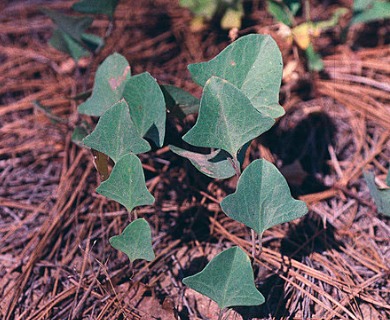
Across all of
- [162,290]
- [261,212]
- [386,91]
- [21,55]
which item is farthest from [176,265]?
[21,55]

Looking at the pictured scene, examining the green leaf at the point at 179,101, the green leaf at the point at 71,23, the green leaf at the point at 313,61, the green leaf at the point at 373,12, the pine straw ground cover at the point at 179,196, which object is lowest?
the pine straw ground cover at the point at 179,196

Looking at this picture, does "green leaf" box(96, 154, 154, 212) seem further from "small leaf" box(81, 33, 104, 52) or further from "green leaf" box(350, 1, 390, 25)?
"green leaf" box(350, 1, 390, 25)

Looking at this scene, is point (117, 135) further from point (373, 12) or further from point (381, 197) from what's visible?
point (373, 12)

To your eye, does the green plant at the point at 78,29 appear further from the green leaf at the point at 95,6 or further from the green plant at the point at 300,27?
the green plant at the point at 300,27

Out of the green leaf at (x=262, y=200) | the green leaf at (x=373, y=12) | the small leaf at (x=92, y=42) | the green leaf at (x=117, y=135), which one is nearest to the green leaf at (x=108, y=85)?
the green leaf at (x=117, y=135)

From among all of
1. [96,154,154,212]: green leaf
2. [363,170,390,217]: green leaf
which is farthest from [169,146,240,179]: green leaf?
[363,170,390,217]: green leaf
